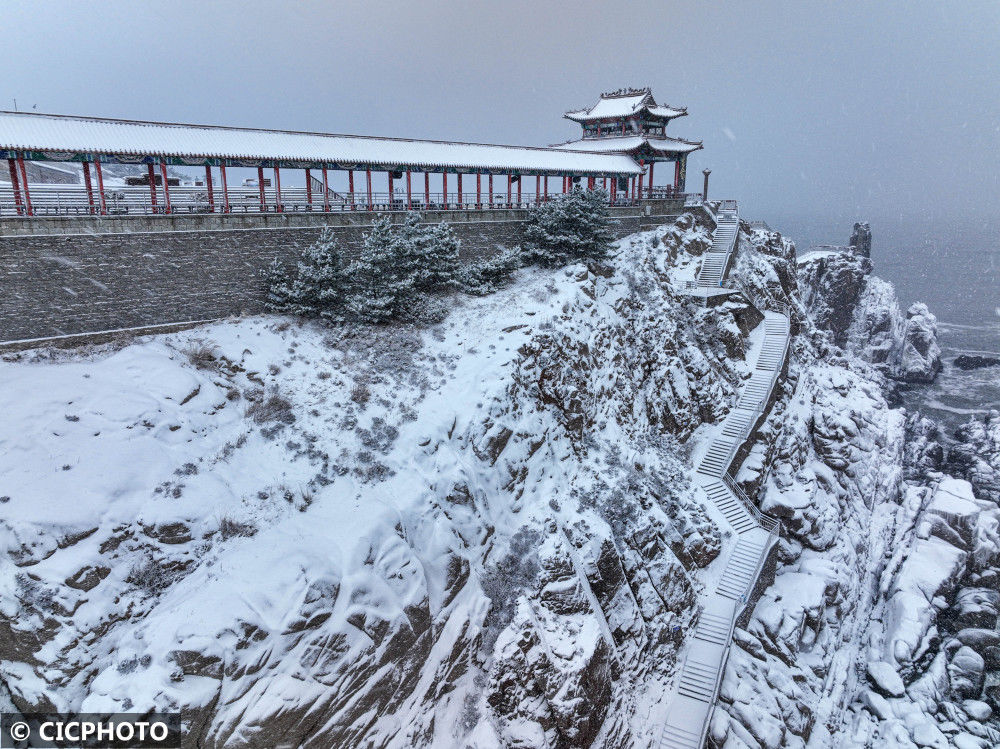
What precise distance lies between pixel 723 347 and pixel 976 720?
17.9 m

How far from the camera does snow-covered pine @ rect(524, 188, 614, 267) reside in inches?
1122

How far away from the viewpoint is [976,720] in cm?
2072

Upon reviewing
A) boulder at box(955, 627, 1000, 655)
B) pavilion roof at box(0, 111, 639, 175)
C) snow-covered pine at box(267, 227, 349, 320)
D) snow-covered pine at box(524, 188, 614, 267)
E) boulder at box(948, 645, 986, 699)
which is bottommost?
boulder at box(948, 645, 986, 699)

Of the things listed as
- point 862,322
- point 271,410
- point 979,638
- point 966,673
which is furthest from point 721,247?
point 862,322

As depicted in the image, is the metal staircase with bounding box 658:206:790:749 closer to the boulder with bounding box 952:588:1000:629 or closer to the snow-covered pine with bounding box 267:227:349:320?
the boulder with bounding box 952:588:1000:629

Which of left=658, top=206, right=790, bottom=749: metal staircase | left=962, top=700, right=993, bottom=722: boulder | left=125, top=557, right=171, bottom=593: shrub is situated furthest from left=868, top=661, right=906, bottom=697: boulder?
left=125, top=557, right=171, bottom=593: shrub

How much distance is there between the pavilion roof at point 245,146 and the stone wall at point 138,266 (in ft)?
7.53

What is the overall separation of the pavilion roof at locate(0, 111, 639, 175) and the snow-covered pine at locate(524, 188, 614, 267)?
143 inches

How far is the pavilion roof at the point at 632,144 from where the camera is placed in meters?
36.4

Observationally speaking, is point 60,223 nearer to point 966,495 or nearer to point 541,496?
point 541,496

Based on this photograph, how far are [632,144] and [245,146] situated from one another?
24770 mm

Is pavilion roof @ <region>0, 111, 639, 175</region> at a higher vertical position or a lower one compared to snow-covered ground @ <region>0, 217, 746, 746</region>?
higher

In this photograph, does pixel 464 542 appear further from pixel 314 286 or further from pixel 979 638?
pixel 979 638

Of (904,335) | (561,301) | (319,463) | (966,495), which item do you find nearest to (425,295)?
(561,301)
